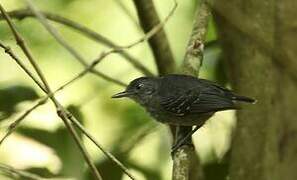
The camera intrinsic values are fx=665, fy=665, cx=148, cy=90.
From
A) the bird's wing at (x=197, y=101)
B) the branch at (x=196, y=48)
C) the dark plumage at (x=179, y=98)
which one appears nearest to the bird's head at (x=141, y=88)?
the dark plumage at (x=179, y=98)

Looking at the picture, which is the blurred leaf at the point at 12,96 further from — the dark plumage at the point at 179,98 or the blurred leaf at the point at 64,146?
the dark plumage at the point at 179,98

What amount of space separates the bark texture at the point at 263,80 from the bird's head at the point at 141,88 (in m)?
0.73

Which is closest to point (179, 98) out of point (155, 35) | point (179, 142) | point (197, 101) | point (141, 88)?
point (197, 101)

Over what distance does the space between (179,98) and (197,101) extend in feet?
0.42

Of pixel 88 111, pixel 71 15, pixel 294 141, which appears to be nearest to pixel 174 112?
pixel 88 111

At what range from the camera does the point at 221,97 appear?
421 cm

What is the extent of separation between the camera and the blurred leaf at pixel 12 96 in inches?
141

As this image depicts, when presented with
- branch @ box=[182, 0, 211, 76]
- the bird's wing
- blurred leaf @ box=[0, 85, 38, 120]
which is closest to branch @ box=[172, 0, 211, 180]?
branch @ box=[182, 0, 211, 76]

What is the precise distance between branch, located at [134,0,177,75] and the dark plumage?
0.14 m

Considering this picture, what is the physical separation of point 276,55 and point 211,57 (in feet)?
9.09

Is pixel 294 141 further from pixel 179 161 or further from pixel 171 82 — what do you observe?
pixel 171 82

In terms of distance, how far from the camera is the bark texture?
71.3 inches

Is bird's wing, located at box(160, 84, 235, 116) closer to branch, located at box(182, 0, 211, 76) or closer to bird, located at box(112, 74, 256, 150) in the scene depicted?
bird, located at box(112, 74, 256, 150)

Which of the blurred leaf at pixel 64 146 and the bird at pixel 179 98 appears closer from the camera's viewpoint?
the blurred leaf at pixel 64 146
